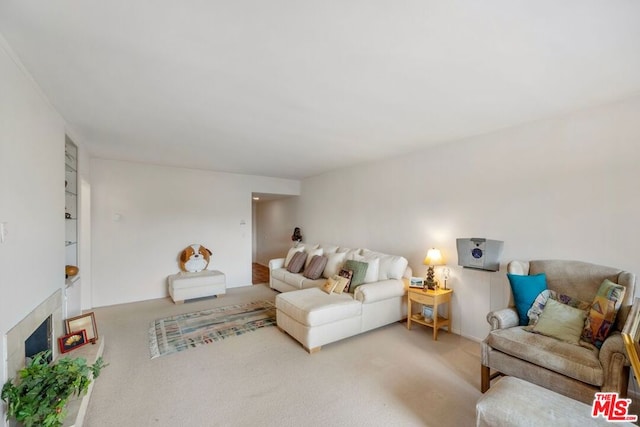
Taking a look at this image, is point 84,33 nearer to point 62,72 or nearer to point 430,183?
point 62,72

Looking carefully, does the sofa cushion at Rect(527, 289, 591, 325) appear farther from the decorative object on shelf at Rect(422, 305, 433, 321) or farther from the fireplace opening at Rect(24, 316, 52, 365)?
the fireplace opening at Rect(24, 316, 52, 365)

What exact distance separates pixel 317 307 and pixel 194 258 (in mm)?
3187

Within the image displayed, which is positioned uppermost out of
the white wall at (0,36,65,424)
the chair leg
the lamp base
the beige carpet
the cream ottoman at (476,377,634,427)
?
the white wall at (0,36,65,424)

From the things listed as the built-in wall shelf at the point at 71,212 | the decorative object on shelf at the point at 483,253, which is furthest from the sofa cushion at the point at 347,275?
the built-in wall shelf at the point at 71,212

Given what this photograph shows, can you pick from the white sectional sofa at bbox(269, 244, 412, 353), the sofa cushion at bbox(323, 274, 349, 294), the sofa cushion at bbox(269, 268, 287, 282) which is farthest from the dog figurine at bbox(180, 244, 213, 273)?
the sofa cushion at bbox(323, 274, 349, 294)

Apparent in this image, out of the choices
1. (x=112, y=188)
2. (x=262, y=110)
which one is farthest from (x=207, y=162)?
(x=262, y=110)

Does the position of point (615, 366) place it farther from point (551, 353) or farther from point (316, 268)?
point (316, 268)

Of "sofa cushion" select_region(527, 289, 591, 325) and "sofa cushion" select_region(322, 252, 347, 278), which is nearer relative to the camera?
"sofa cushion" select_region(527, 289, 591, 325)

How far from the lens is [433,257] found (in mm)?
3537

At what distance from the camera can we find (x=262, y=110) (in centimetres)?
257

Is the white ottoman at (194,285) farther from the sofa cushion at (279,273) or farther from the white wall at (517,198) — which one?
the white wall at (517,198)

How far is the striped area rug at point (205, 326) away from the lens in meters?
3.16

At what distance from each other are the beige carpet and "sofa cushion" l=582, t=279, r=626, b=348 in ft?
3.14

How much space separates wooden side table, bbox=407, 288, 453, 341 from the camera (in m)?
3.28
